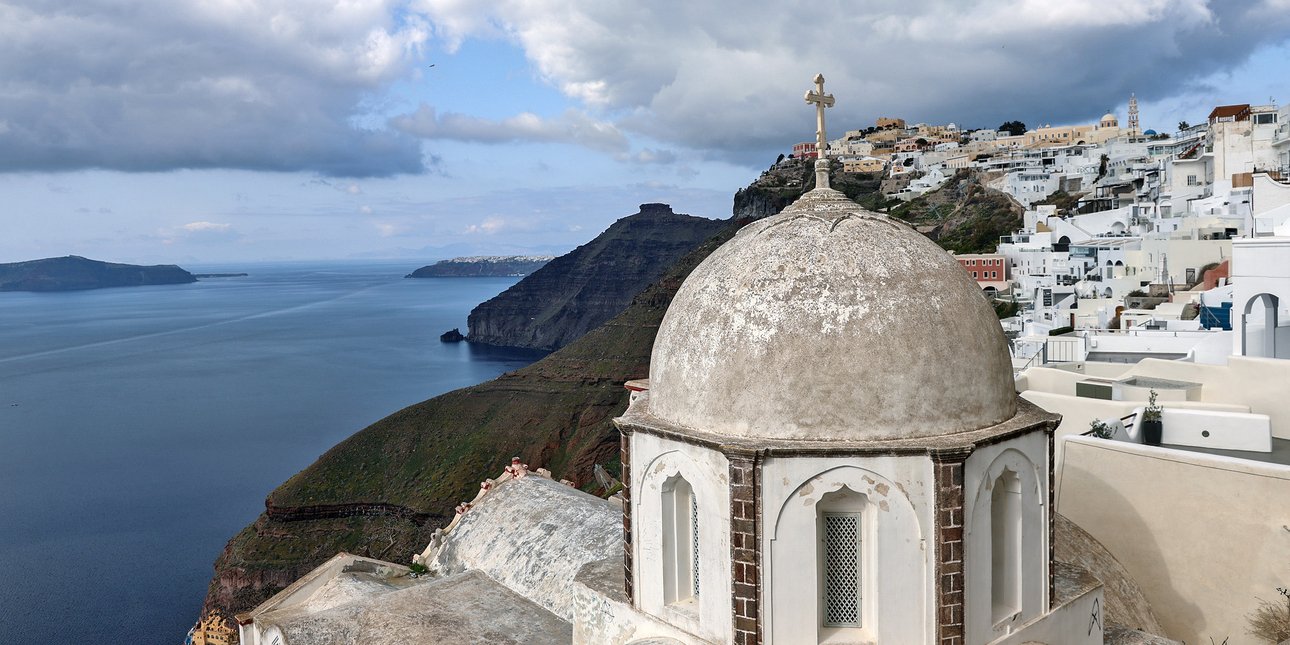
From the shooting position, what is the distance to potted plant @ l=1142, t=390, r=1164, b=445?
13305 millimetres

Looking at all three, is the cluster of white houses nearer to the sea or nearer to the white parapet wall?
the white parapet wall

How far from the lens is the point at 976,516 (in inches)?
265

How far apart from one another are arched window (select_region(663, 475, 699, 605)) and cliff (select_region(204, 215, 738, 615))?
37.2 meters

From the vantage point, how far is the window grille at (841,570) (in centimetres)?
673

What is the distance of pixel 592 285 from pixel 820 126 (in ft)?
438

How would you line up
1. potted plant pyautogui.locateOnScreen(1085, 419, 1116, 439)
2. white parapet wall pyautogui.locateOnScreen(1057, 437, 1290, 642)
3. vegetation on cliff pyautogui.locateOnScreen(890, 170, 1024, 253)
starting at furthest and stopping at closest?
1. vegetation on cliff pyautogui.locateOnScreen(890, 170, 1024, 253)
2. potted plant pyautogui.locateOnScreen(1085, 419, 1116, 439)
3. white parapet wall pyautogui.locateOnScreen(1057, 437, 1290, 642)

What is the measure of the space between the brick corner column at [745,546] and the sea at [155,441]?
123 feet

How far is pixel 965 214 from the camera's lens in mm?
76062

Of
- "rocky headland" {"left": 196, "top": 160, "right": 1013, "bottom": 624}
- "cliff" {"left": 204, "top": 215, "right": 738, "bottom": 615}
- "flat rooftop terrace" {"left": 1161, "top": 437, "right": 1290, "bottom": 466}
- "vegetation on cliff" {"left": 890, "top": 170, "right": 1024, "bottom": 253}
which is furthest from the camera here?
"vegetation on cliff" {"left": 890, "top": 170, "right": 1024, "bottom": 253}

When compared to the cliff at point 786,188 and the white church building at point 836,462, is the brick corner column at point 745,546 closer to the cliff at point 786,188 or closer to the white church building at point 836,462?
the white church building at point 836,462

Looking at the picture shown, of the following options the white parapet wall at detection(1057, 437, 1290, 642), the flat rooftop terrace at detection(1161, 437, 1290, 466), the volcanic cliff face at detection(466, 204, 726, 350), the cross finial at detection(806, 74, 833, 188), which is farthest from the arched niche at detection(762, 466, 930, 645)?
the volcanic cliff face at detection(466, 204, 726, 350)

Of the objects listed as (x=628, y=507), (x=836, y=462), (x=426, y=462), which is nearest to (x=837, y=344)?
(x=836, y=462)

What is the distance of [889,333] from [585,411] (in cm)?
5696

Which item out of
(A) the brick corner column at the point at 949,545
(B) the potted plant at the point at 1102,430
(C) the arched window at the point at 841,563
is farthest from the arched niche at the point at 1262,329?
(C) the arched window at the point at 841,563
